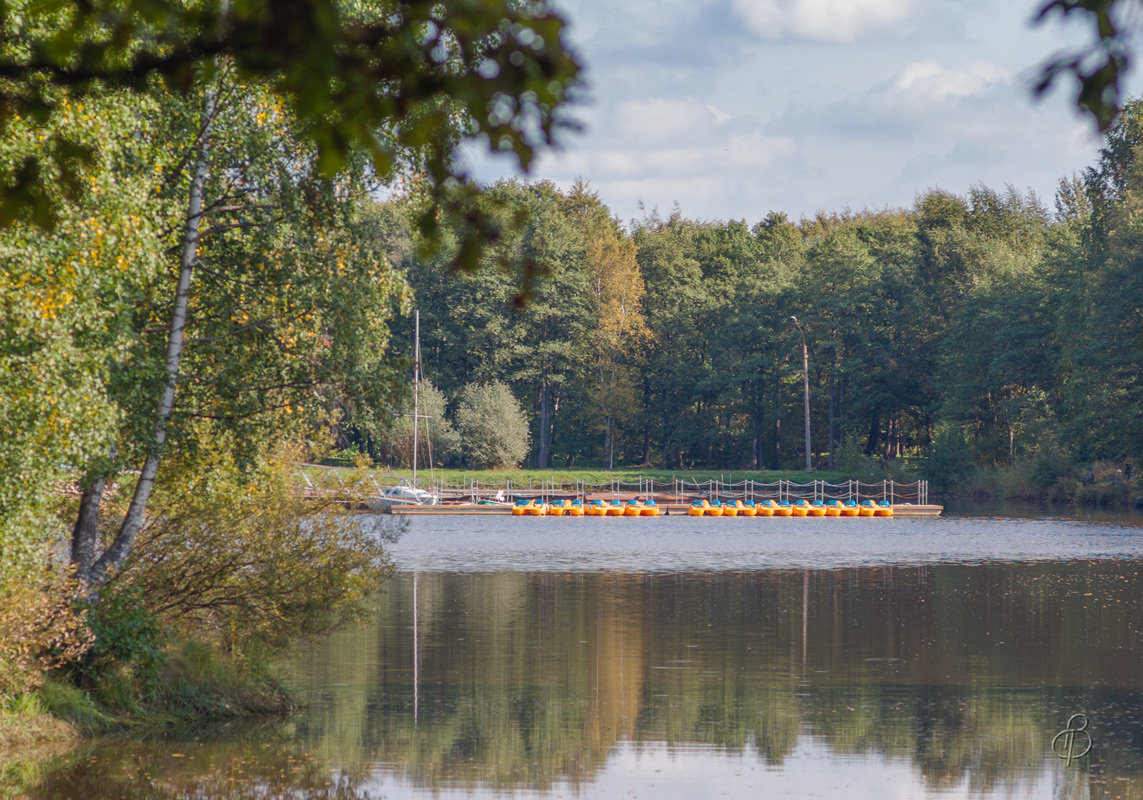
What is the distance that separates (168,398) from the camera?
13.2 m

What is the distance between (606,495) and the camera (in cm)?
6812

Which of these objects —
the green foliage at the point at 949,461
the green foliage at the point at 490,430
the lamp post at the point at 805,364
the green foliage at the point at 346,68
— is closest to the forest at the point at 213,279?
the green foliage at the point at 346,68

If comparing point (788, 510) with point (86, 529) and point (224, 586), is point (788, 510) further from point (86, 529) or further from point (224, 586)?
point (86, 529)

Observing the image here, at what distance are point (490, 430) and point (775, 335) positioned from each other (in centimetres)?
1934

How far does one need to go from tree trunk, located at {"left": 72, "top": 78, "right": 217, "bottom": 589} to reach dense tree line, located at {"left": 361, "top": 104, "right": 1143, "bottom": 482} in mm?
52808

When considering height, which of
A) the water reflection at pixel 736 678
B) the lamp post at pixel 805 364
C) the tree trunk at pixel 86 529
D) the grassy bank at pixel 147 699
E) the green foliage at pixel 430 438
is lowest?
the water reflection at pixel 736 678

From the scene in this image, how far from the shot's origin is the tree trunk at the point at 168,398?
42.8ft

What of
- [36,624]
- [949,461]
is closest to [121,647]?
[36,624]

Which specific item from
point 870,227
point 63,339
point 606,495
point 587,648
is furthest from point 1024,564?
point 870,227

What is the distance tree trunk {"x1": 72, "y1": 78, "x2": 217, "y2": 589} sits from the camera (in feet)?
42.8

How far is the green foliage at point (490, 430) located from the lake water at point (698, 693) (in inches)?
1470

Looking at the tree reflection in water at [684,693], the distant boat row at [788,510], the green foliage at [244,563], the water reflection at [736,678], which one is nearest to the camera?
the tree reflection in water at [684,693]

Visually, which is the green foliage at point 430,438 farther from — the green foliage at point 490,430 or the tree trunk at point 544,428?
the tree trunk at point 544,428

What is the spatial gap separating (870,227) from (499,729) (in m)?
81.9
